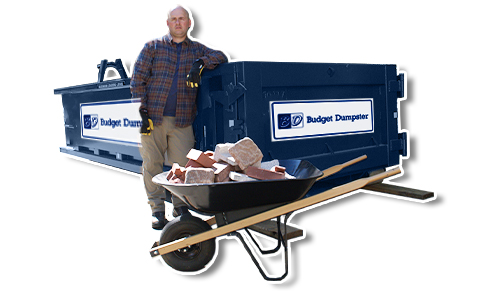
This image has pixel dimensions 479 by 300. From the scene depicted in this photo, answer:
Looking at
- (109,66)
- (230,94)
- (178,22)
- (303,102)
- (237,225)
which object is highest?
(178,22)

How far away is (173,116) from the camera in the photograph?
446 centimetres

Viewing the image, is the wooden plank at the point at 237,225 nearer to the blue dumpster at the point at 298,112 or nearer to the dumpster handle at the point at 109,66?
the blue dumpster at the point at 298,112

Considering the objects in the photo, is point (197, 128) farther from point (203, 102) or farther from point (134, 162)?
point (134, 162)

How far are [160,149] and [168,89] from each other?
0.61 meters

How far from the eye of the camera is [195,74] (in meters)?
4.20

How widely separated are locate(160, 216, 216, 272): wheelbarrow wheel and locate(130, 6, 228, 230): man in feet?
3.43

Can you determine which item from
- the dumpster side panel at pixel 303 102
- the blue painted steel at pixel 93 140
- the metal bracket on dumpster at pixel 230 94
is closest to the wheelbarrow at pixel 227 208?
the dumpster side panel at pixel 303 102

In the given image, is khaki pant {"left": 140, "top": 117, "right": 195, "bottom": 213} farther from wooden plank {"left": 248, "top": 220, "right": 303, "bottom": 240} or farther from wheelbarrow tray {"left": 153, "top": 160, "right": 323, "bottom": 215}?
wheelbarrow tray {"left": 153, "top": 160, "right": 323, "bottom": 215}

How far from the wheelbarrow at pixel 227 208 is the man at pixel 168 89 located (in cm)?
106

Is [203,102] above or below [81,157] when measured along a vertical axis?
above

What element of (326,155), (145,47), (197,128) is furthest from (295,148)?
(145,47)

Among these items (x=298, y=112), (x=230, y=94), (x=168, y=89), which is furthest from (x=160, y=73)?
(x=298, y=112)

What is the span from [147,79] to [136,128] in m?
1.37

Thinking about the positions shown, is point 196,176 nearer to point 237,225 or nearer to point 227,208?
point 227,208
